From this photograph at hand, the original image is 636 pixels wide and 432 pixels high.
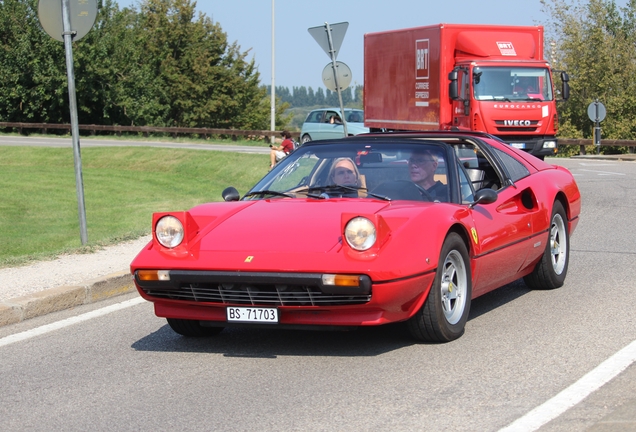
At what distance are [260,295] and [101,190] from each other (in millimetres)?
16934

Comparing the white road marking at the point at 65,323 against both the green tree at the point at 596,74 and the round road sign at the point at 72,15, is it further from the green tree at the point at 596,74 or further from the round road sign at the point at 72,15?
the green tree at the point at 596,74

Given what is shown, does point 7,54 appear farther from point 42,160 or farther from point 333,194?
point 333,194

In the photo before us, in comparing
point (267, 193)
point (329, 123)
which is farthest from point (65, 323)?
point (329, 123)

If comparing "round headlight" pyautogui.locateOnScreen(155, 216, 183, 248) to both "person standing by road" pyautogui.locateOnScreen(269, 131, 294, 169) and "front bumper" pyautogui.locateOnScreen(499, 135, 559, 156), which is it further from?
"front bumper" pyautogui.locateOnScreen(499, 135, 559, 156)

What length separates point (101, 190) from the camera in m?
21.5

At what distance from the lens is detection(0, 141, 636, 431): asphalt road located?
425cm

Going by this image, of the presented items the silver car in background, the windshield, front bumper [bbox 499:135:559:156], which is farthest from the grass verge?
front bumper [bbox 499:135:559:156]

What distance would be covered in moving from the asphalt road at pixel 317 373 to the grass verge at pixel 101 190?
11.2ft

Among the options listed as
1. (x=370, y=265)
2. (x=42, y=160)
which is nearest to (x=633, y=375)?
(x=370, y=265)

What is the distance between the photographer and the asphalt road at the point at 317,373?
425 centimetres

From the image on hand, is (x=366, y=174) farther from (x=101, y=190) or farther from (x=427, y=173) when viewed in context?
(x=101, y=190)

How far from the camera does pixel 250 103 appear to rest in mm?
71188

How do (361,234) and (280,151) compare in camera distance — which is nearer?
(361,234)

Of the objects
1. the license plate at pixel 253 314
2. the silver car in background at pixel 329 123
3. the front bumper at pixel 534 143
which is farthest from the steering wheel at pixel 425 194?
the silver car in background at pixel 329 123
